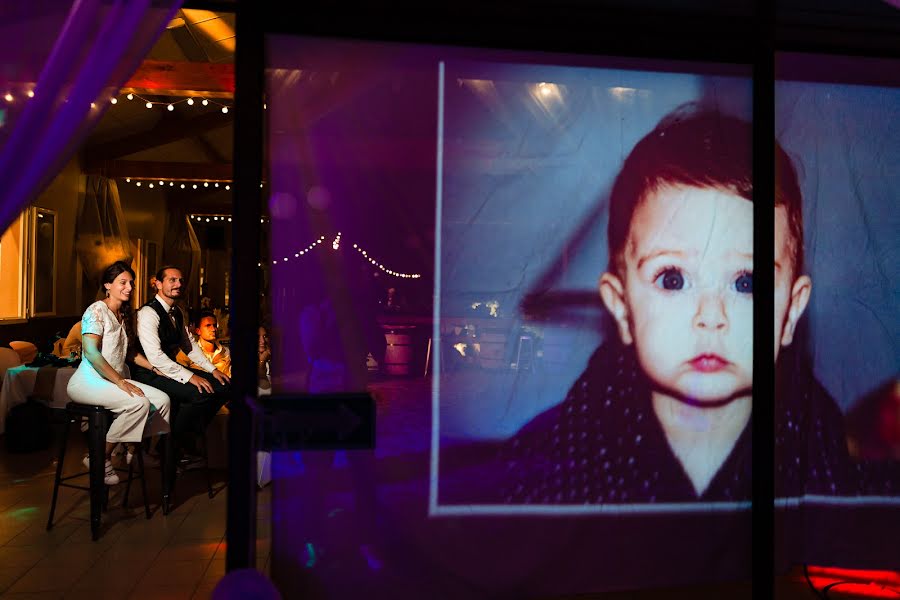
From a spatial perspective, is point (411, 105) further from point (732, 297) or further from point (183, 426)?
point (183, 426)

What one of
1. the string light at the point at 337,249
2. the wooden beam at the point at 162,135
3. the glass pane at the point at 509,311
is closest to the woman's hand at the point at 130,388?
the glass pane at the point at 509,311

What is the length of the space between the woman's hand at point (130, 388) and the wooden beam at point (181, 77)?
3028 mm

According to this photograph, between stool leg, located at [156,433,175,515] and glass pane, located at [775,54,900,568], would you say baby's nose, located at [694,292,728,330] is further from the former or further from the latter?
stool leg, located at [156,433,175,515]

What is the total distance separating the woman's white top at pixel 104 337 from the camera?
4.04 m

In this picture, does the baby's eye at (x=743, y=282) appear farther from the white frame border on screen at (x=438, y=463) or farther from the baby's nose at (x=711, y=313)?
the white frame border on screen at (x=438, y=463)

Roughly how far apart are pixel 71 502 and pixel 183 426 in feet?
2.76

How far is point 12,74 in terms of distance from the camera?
69.5 inches

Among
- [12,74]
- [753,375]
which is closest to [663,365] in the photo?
[753,375]

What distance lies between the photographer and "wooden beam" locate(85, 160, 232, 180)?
1041 centimetres

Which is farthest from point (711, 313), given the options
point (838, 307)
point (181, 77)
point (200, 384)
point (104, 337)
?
point (181, 77)

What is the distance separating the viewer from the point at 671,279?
9.32 feet

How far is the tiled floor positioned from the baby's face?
2.10m

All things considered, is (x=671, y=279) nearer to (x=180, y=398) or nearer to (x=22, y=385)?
(x=180, y=398)

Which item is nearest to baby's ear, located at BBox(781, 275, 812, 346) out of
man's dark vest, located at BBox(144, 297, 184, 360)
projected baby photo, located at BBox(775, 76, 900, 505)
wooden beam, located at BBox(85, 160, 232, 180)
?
projected baby photo, located at BBox(775, 76, 900, 505)
